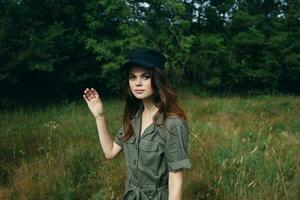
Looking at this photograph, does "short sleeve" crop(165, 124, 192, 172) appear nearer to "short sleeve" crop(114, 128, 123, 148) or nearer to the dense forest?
"short sleeve" crop(114, 128, 123, 148)

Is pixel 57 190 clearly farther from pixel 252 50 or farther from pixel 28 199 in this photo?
pixel 252 50

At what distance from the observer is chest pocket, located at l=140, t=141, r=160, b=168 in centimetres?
244

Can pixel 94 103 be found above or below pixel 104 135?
above

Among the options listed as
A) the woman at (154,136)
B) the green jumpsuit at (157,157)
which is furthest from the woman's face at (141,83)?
the green jumpsuit at (157,157)

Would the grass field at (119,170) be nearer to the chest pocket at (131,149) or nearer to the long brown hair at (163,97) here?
the chest pocket at (131,149)

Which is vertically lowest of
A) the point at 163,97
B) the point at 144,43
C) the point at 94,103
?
the point at 94,103

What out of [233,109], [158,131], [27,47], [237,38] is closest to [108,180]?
[158,131]

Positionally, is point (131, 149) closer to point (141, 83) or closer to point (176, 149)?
point (176, 149)

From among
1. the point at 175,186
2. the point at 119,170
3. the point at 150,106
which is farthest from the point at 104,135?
the point at 119,170

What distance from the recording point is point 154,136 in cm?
247

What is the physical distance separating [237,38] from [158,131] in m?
17.7

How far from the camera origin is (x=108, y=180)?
4.58m

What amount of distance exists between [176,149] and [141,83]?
1.57 ft

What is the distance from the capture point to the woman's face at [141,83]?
2.49 metres
